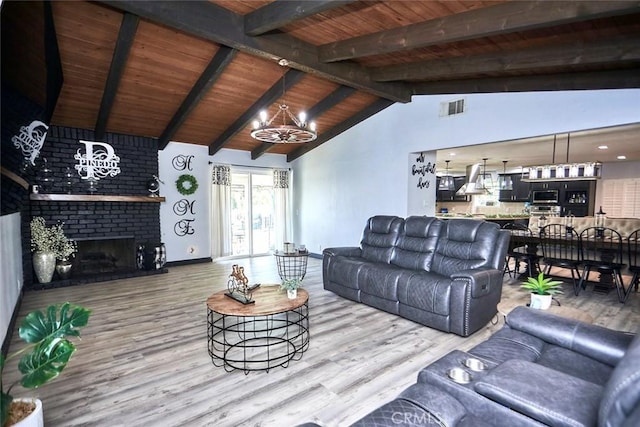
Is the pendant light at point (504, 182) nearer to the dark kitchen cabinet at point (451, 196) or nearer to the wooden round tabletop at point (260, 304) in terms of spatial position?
the dark kitchen cabinet at point (451, 196)

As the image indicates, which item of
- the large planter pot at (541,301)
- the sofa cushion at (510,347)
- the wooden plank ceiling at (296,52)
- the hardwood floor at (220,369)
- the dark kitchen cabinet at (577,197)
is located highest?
the wooden plank ceiling at (296,52)

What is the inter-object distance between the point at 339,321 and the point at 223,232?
4697mm

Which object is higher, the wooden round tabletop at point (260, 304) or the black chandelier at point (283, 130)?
the black chandelier at point (283, 130)

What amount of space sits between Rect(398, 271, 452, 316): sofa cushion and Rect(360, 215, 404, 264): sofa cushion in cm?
77

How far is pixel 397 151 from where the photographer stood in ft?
20.0

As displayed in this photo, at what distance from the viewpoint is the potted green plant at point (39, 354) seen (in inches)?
61.7

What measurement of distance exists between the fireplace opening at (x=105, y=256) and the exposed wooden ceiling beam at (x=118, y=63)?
2.19 metres

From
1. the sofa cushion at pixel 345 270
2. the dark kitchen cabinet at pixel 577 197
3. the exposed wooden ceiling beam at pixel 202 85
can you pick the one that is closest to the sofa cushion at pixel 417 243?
the sofa cushion at pixel 345 270

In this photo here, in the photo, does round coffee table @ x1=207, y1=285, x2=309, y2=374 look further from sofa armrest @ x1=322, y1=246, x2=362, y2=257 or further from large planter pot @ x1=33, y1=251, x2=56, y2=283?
large planter pot @ x1=33, y1=251, x2=56, y2=283

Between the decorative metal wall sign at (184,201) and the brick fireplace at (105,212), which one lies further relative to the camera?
the decorative metal wall sign at (184,201)

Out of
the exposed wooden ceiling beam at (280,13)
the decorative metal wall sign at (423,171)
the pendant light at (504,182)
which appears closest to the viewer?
the exposed wooden ceiling beam at (280,13)

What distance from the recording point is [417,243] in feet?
13.8

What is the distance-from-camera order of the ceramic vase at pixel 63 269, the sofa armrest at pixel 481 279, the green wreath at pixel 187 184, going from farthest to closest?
the green wreath at pixel 187 184 < the ceramic vase at pixel 63 269 < the sofa armrest at pixel 481 279

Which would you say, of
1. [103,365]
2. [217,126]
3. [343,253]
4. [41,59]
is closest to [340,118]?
[217,126]
